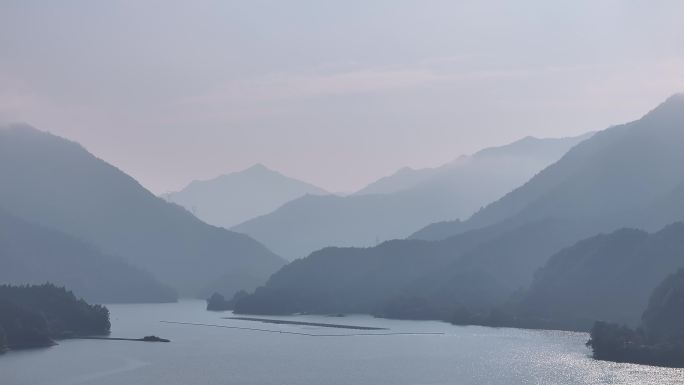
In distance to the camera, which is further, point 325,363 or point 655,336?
point 655,336

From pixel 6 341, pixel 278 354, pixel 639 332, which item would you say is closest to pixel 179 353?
pixel 278 354

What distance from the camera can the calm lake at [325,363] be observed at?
139 metres

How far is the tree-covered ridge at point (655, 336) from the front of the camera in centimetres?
14950

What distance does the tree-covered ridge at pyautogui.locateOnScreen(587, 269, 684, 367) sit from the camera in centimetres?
14950

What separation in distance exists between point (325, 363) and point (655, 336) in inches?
1885

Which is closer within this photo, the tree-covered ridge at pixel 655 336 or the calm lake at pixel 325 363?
the calm lake at pixel 325 363

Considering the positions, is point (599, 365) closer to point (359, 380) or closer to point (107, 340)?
point (359, 380)

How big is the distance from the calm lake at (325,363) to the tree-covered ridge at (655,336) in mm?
3686

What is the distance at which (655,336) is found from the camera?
163 meters

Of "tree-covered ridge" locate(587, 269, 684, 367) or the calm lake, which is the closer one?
the calm lake

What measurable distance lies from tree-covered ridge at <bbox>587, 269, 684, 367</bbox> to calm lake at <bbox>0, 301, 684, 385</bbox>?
12.1 feet

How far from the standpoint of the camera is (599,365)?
489ft

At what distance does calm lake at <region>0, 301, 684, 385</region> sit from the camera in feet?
455

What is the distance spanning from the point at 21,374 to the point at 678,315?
9294cm
